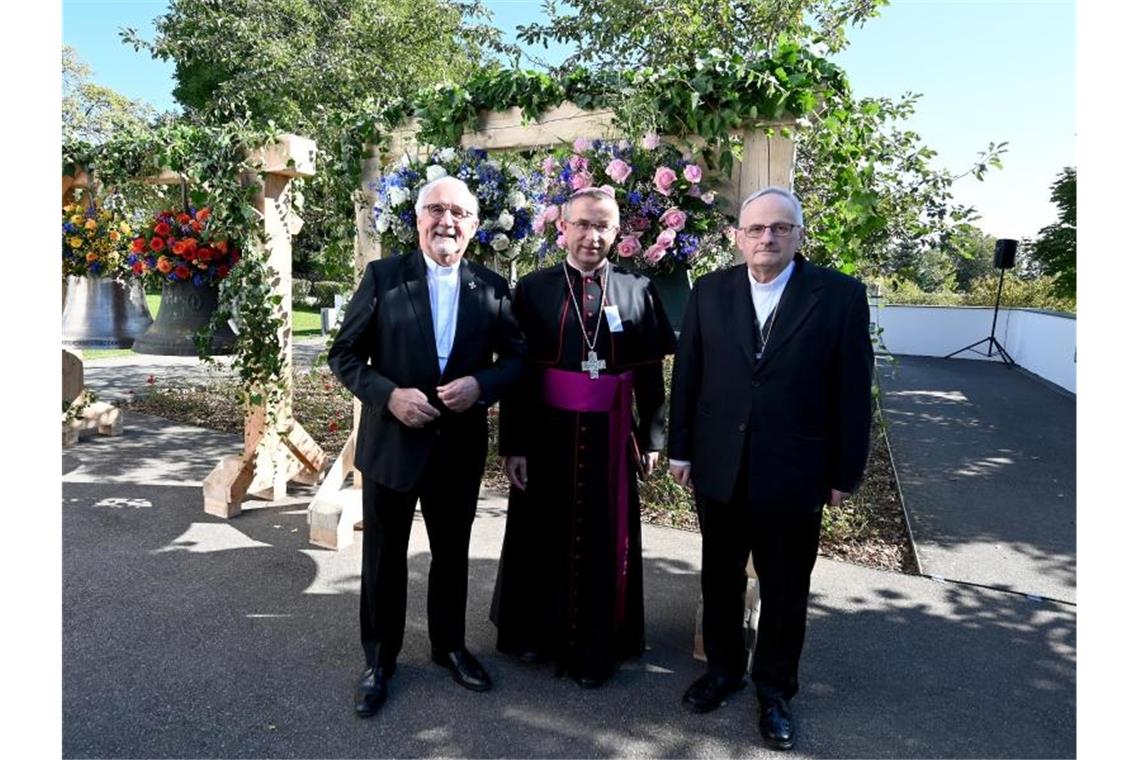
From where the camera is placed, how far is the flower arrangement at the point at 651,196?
3422 mm

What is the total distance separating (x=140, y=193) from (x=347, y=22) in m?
5.75

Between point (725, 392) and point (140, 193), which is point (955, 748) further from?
point (140, 193)

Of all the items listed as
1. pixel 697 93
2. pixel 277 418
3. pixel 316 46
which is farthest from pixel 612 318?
pixel 316 46

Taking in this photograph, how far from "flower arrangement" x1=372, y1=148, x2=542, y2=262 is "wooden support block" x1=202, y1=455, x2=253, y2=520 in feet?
7.24

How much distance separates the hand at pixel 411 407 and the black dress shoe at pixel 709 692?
1480 millimetres

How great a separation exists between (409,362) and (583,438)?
0.75 meters

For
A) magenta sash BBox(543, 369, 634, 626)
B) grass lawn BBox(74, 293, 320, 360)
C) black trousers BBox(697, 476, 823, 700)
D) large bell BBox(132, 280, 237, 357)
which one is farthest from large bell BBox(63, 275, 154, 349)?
grass lawn BBox(74, 293, 320, 360)

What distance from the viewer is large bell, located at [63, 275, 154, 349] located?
503 cm

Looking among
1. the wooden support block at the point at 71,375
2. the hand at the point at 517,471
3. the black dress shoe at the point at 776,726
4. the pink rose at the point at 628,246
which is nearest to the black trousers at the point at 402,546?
the hand at the point at 517,471

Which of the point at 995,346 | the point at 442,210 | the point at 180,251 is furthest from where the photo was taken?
the point at 995,346

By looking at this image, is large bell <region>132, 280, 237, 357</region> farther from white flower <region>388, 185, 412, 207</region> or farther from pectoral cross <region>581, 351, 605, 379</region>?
pectoral cross <region>581, 351, 605, 379</region>

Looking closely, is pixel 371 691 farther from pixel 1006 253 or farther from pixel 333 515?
pixel 1006 253

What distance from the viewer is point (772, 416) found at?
9.21ft

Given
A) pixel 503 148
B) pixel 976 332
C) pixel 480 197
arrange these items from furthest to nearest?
pixel 976 332
pixel 503 148
pixel 480 197
